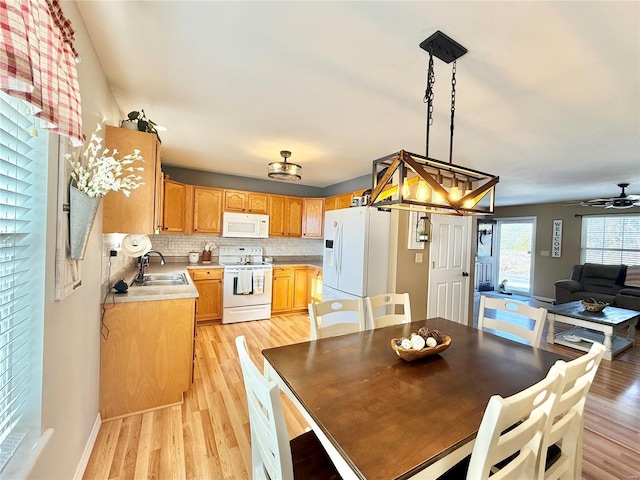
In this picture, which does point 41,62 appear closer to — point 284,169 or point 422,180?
point 422,180

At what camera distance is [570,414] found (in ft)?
3.83

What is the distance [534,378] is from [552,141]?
247 centimetres

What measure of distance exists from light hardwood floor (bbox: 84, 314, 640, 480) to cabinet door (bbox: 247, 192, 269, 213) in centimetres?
259

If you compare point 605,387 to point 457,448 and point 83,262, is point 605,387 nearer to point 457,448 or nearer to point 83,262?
point 457,448

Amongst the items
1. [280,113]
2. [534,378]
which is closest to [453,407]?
[534,378]

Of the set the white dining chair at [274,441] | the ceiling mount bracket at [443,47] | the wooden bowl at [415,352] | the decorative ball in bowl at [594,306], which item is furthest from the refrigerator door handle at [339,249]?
the decorative ball in bowl at [594,306]

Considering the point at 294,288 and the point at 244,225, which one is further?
the point at 294,288

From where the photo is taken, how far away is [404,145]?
2.90m

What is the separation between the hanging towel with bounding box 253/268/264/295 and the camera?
429cm

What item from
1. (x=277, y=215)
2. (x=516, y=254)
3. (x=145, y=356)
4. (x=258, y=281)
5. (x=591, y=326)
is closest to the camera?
(x=145, y=356)

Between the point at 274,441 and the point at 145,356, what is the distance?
5.63 ft

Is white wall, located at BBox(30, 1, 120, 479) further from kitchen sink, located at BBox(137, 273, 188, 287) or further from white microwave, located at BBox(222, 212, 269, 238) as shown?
white microwave, located at BBox(222, 212, 269, 238)

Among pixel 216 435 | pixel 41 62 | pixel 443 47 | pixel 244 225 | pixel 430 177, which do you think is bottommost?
pixel 216 435

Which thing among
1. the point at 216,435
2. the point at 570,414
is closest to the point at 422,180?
the point at 570,414
